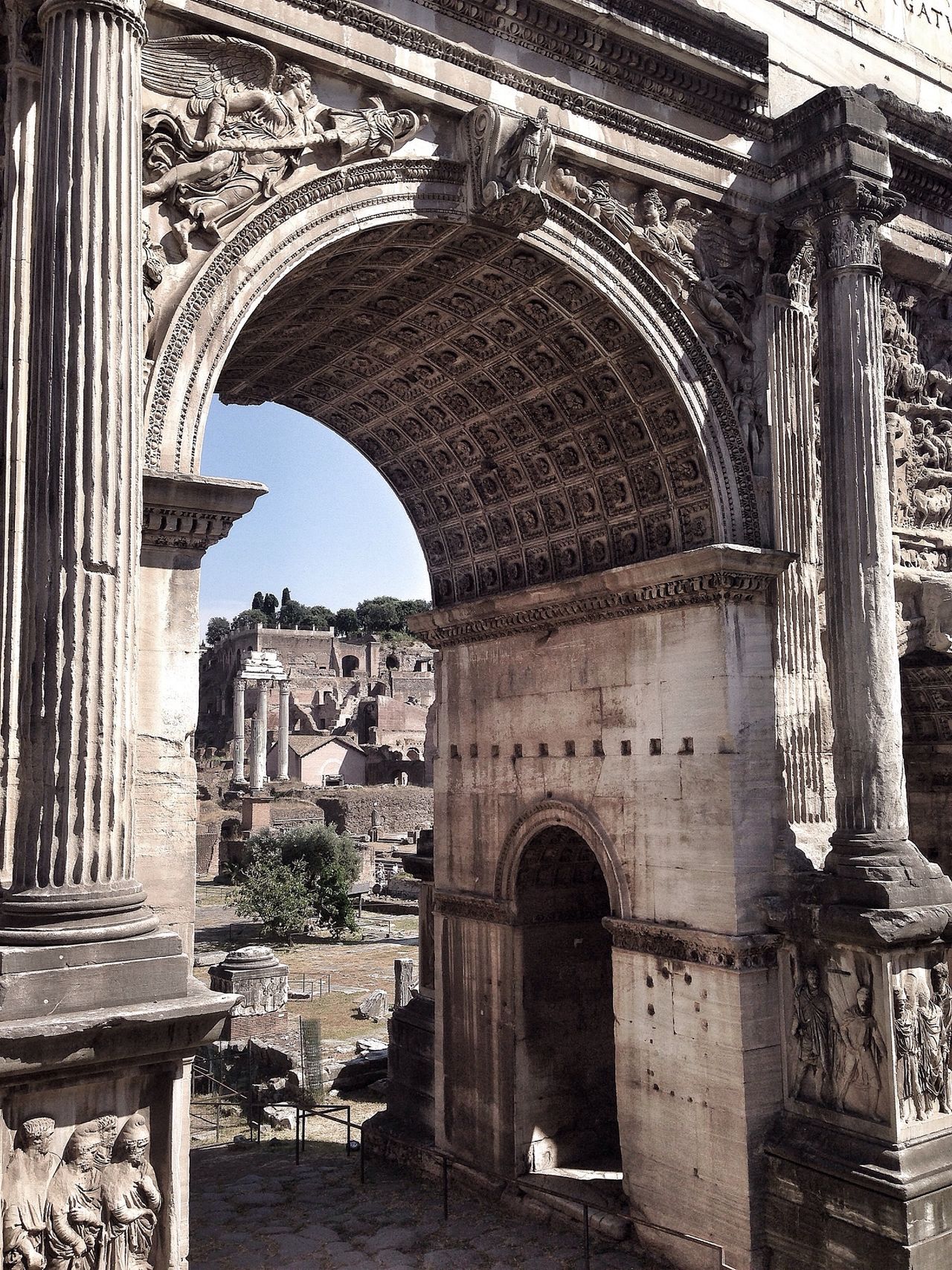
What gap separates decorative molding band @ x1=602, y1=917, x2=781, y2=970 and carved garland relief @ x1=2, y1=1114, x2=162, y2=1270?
17.8ft

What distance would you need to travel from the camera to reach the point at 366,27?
8703 mm

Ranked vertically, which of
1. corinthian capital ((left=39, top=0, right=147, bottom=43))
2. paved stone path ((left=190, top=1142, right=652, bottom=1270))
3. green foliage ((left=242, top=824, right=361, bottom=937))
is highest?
corinthian capital ((left=39, top=0, right=147, bottom=43))

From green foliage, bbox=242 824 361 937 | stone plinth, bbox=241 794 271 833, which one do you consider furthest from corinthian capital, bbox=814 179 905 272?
stone plinth, bbox=241 794 271 833

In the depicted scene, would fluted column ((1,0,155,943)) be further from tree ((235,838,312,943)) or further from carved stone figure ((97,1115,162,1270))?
tree ((235,838,312,943))

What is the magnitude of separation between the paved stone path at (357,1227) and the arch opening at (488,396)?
6575 millimetres

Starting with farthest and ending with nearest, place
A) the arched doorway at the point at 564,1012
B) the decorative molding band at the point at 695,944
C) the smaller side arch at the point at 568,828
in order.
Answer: the arched doorway at the point at 564,1012 → the smaller side arch at the point at 568,828 → the decorative molding band at the point at 695,944

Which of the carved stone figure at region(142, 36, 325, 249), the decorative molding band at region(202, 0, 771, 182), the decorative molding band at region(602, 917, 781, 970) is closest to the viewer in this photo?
the carved stone figure at region(142, 36, 325, 249)

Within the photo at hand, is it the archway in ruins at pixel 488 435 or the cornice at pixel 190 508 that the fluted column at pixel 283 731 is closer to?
the archway in ruins at pixel 488 435

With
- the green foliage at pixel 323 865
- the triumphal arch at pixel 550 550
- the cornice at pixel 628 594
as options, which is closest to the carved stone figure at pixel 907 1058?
the triumphal arch at pixel 550 550

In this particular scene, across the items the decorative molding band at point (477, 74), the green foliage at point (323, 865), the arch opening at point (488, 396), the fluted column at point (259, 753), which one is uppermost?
the decorative molding band at point (477, 74)

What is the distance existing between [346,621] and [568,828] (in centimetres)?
10240

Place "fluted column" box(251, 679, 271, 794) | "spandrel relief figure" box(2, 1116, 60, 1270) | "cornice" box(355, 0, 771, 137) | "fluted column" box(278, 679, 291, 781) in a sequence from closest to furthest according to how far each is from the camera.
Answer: "spandrel relief figure" box(2, 1116, 60, 1270), "cornice" box(355, 0, 771, 137), "fluted column" box(251, 679, 271, 794), "fluted column" box(278, 679, 291, 781)

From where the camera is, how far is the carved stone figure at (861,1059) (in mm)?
9266

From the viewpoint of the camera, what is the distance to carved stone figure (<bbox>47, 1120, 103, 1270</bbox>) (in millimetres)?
5820
